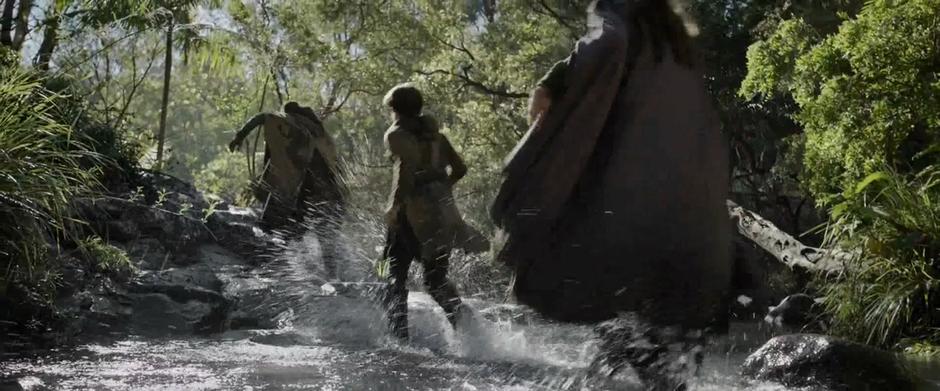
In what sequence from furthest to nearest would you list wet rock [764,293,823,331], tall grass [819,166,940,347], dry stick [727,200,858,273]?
wet rock [764,293,823,331]
dry stick [727,200,858,273]
tall grass [819,166,940,347]

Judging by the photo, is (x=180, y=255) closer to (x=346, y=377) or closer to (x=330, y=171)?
(x=330, y=171)

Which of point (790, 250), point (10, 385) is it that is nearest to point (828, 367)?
point (10, 385)

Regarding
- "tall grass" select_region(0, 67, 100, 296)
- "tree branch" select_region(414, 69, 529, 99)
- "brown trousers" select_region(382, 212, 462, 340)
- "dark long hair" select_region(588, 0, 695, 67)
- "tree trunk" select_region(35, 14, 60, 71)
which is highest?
"tree branch" select_region(414, 69, 529, 99)

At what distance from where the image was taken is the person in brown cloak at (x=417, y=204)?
7.10m

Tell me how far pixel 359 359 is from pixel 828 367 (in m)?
2.89

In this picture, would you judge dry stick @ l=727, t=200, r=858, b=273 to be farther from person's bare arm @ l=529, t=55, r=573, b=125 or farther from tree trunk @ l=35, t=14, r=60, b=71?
tree trunk @ l=35, t=14, r=60, b=71

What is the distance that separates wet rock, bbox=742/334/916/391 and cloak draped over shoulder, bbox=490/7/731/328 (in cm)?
211

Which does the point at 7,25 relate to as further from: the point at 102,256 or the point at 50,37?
the point at 102,256

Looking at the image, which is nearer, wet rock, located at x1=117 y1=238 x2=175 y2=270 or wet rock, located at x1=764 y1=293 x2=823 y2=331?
wet rock, located at x1=117 y1=238 x2=175 y2=270

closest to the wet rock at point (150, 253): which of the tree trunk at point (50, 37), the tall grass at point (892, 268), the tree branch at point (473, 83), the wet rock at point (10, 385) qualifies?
the tree trunk at point (50, 37)

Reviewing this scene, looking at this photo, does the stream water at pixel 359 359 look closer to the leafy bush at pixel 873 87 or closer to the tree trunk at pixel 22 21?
the leafy bush at pixel 873 87

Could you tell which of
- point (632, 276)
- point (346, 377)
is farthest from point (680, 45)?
point (346, 377)

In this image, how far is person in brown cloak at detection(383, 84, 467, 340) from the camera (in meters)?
7.10

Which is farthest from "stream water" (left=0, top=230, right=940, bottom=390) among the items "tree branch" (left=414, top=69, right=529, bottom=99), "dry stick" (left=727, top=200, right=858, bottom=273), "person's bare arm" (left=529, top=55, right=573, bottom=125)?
"tree branch" (left=414, top=69, right=529, bottom=99)
